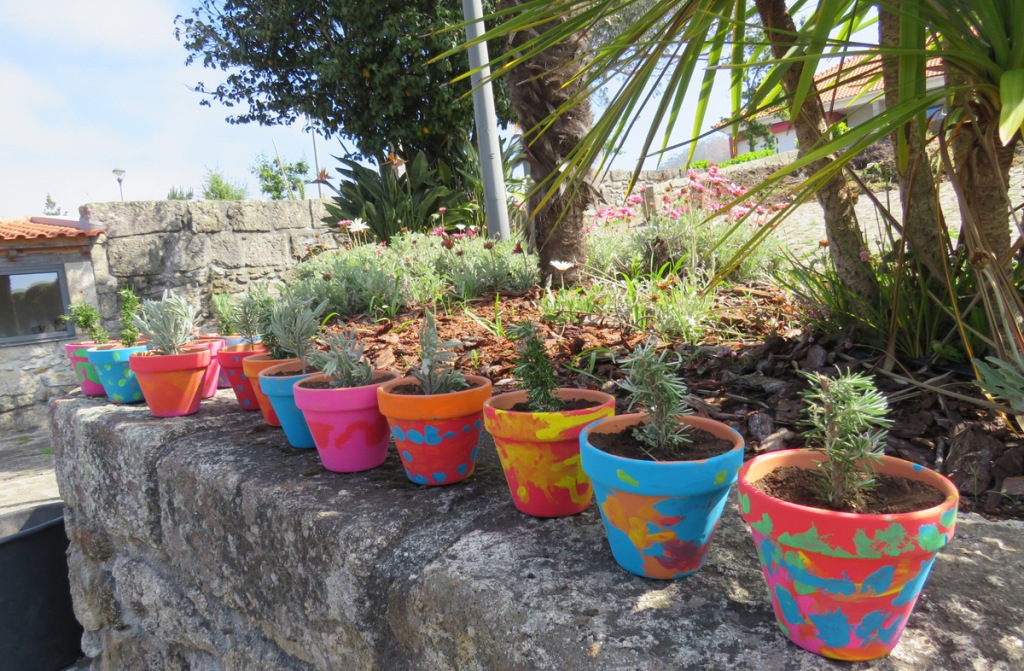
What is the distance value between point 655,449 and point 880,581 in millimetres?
380

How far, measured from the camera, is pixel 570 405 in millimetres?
1355

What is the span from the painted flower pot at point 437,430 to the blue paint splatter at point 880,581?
0.88 m

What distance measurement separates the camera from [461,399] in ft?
4.82

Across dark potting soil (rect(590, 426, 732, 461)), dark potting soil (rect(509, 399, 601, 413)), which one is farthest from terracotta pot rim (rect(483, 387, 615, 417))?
dark potting soil (rect(590, 426, 732, 461))

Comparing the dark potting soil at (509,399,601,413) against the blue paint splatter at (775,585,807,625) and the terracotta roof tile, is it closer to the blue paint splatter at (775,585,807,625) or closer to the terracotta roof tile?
the blue paint splatter at (775,585,807,625)

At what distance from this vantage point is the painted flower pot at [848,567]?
0.78 metres

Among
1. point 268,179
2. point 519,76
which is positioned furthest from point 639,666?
point 268,179

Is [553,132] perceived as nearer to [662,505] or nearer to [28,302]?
[662,505]

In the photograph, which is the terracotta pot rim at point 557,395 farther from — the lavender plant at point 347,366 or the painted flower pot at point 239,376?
the painted flower pot at point 239,376

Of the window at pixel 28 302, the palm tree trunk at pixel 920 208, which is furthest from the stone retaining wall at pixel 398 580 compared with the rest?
the window at pixel 28 302

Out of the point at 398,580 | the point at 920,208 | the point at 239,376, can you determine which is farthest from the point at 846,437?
the point at 239,376

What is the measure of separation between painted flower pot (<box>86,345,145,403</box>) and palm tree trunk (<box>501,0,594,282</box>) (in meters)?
1.79

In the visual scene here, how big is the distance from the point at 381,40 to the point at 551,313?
7.81 meters

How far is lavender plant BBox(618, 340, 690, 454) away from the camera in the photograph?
3.49 feet
